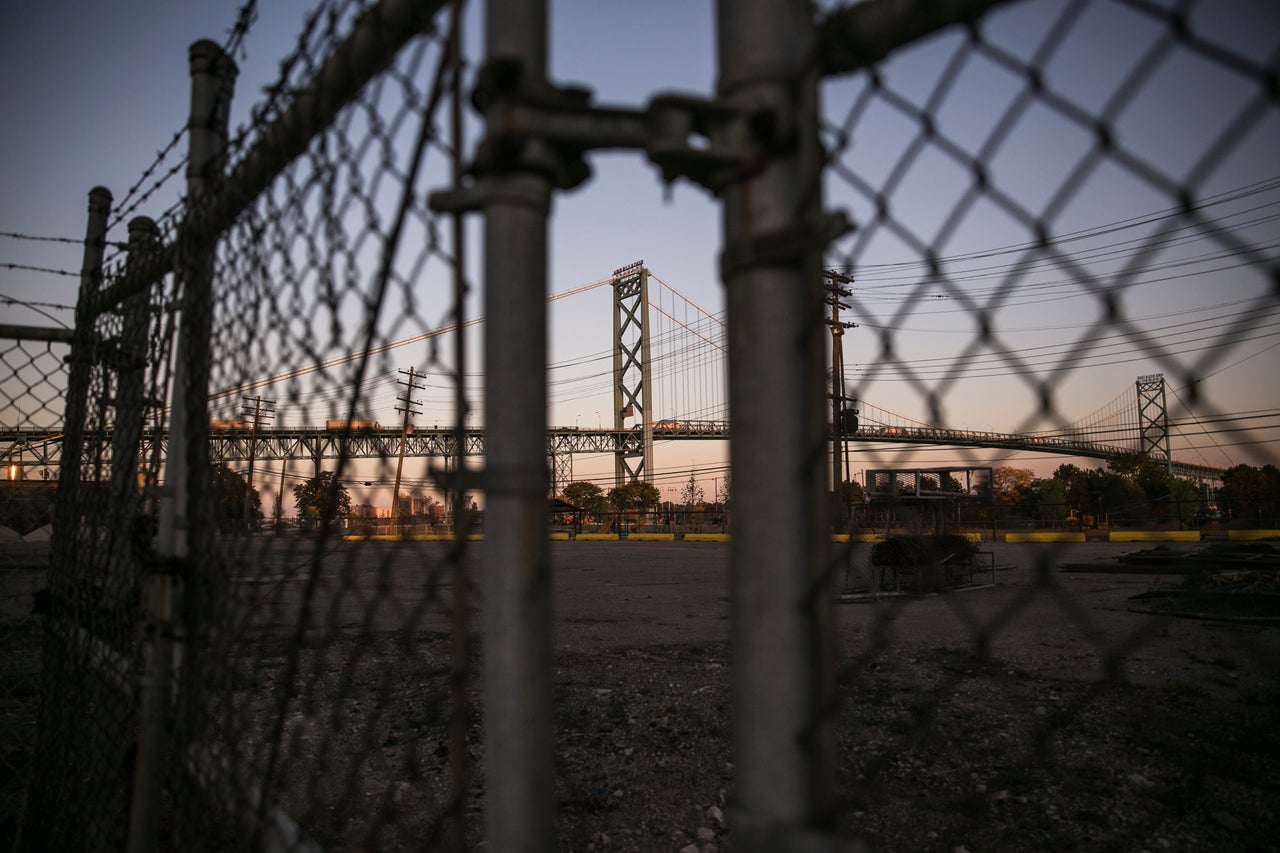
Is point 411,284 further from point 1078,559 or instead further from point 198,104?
point 1078,559

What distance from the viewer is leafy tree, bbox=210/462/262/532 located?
4.61ft

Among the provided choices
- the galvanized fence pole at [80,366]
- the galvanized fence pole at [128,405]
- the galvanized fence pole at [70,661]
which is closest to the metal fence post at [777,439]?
the galvanized fence pole at [128,405]

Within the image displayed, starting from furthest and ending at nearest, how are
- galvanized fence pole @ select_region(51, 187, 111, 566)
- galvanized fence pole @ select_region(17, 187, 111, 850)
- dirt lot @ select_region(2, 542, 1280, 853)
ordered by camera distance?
dirt lot @ select_region(2, 542, 1280, 853)
galvanized fence pole @ select_region(51, 187, 111, 566)
galvanized fence pole @ select_region(17, 187, 111, 850)

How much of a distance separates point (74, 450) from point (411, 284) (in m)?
2.02

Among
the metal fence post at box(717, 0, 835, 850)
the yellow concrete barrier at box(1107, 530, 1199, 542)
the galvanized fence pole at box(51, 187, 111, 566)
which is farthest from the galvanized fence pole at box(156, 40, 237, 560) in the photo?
the yellow concrete barrier at box(1107, 530, 1199, 542)

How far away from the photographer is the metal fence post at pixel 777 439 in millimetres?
478

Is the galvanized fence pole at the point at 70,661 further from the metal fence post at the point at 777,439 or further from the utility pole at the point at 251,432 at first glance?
the metal fence post at the point at 777,439

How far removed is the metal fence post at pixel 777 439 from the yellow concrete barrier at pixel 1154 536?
21338mm

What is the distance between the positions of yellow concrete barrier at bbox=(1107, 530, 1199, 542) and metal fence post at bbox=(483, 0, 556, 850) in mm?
21397

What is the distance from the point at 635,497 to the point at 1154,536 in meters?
24.4

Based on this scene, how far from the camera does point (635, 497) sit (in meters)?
39.0

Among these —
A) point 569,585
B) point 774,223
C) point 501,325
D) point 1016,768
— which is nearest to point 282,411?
point 501,325

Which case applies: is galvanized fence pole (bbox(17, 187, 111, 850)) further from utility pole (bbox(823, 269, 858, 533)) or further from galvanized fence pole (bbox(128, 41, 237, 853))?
utility pole (bbox(823, 269, 858, 533))

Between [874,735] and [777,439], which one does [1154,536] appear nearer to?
[874,735]
